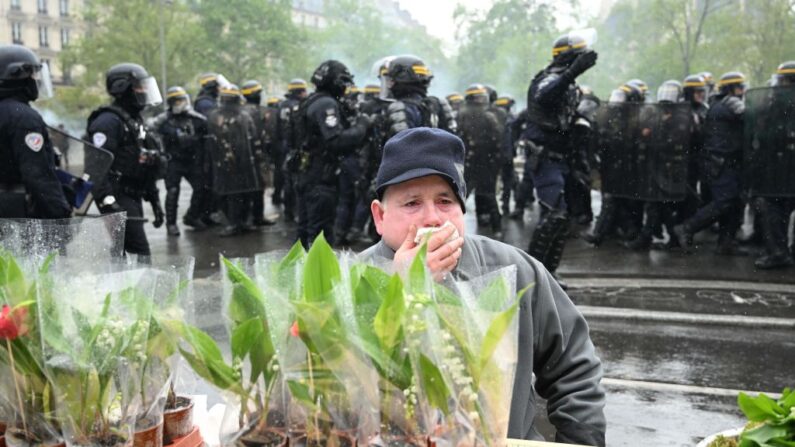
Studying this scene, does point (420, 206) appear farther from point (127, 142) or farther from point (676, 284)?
point (676, 284)

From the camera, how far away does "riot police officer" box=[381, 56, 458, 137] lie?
809 centimetres

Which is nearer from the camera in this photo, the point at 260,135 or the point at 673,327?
the point at 673,327

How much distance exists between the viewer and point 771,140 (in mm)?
8914

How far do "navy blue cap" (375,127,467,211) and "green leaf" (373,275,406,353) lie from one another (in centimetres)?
86

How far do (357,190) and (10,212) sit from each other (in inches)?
239

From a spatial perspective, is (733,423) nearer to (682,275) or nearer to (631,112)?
(682,275)

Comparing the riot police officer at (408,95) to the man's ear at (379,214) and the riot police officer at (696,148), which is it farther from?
the man's ear at (379,214)

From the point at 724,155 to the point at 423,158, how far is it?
27.7ft

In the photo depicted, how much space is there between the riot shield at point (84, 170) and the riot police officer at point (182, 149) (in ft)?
18.7

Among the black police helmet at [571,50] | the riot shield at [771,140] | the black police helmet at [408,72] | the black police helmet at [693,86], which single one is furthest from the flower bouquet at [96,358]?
the black police helmet at [693,86]

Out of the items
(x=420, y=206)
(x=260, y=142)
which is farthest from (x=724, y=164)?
(x=420, y=206)

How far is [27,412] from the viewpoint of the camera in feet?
5.24

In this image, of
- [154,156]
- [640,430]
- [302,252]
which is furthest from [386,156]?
[154,156]

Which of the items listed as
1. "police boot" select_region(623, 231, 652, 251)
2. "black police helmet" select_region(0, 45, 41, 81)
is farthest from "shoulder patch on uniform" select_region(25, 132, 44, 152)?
"police boot" select_region(623, 231, 652, 251)
